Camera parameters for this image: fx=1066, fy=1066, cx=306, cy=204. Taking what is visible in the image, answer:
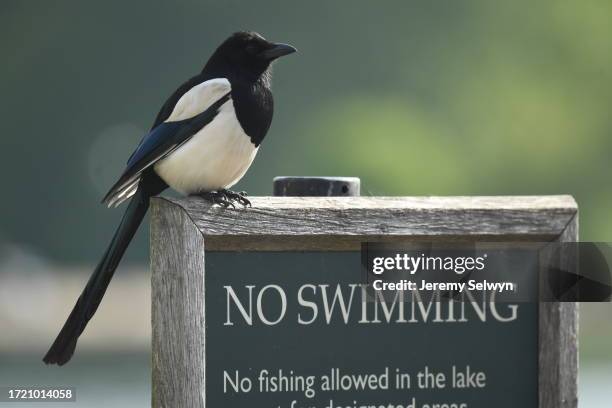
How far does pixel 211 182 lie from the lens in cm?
231

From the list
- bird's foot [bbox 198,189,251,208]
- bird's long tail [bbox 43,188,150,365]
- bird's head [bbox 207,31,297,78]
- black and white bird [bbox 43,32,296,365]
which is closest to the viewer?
bird's foot [bbox 198,189,251,208]

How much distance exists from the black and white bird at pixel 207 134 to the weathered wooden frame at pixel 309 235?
38cm

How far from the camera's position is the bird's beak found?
252cm

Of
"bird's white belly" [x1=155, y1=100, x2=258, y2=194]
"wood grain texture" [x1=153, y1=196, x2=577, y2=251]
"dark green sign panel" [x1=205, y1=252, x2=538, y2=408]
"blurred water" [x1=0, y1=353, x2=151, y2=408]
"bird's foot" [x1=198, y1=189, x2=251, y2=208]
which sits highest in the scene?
"blurred water" [x1=0, y1=353, x2=151, y2=408]

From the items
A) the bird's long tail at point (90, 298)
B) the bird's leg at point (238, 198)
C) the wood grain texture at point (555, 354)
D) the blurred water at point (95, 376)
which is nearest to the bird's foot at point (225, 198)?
the bird's leg at point (238, 198)

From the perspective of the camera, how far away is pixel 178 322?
1.86m

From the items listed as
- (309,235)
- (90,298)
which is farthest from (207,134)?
(309,235)

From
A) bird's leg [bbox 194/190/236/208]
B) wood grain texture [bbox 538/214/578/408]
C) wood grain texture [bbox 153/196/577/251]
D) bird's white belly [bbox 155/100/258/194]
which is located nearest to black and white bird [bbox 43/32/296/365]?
bird's white belly [bbox 155/100/258/194]

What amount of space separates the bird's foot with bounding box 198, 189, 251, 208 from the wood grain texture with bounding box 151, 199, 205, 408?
4.7 inches

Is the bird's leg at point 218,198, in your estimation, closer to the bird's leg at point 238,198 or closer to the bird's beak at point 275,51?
the bird's leg at point 238,198

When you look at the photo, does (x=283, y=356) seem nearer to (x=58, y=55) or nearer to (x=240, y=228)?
(x=240, y=228)

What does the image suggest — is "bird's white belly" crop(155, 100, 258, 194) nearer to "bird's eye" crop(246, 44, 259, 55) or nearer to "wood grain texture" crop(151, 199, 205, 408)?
"bird's eye" crop(246, 44, 259, 55)

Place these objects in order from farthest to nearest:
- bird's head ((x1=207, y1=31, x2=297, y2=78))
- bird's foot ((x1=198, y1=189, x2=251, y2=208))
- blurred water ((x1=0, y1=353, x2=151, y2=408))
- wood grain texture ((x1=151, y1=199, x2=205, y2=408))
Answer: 1. blurred water ((x1=0, y1=353, x2=151, y2=408))
2. bird's head ((x1=207, y1=31, x2=297, y2=78))
3. bird's foot ((x1=198, y1=189, x2=251, y2=208))
4. wood grain texture ((x1=151, y1=199, x2=205, y2=408))

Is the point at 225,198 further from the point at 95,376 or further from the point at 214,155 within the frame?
the point at 95,376
